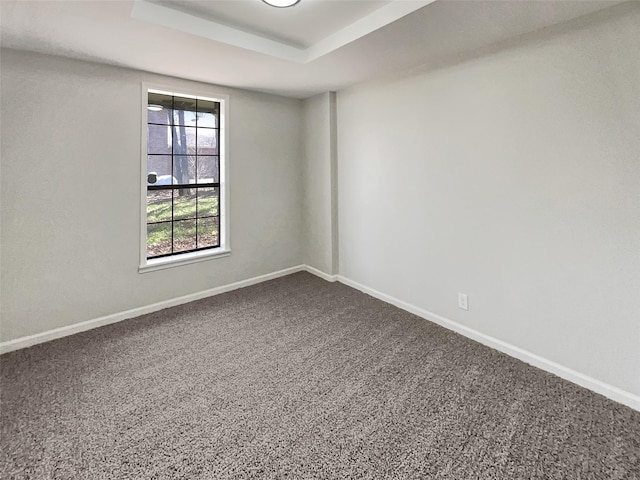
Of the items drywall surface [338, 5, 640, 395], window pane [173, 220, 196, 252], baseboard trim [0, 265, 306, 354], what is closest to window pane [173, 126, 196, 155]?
window pane [173, 220, 196, 252]

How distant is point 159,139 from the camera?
341cm

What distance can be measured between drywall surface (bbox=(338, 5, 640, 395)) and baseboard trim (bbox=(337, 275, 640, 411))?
0.04 metres

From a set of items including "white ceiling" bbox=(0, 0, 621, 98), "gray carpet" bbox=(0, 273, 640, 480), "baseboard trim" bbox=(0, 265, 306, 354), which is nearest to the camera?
"gray carpet" bbox=(0, 273, 640, 480)

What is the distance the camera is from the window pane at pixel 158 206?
11.2 ft

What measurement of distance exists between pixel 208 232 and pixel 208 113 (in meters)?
1.34

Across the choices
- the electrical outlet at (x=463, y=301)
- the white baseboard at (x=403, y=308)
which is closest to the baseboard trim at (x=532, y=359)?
the white baseboard at (x=403, y=308)

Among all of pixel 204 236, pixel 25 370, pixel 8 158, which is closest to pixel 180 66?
pixel 8 158

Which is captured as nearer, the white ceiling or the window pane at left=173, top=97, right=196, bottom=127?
the white ceiling

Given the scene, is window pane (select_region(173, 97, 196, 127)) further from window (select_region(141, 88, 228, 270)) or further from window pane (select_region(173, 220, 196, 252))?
window pane (select_region(173, 220, 196, 252))

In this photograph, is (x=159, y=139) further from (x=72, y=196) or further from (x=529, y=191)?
(x=529, y=191)

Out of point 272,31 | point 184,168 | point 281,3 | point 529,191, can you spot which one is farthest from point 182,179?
point 529,191

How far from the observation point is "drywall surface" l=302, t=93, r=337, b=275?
13.2ft

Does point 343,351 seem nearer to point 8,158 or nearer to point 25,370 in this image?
point 25,370

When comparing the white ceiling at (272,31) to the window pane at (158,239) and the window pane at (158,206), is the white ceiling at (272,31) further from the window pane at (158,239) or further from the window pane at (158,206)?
the window pane at (158,239)
